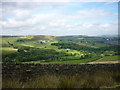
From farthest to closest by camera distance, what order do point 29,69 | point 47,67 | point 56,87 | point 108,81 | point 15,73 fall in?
point 47,67, point 29,69, point 15,73, point 108,81, point 56,87

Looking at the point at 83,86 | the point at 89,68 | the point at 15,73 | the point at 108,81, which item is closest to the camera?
the point at 83,86

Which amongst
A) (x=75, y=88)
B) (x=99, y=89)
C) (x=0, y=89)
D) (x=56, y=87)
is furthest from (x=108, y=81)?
(x=0, y=89)

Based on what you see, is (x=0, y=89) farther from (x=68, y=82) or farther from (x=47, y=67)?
(x=47, y=67)

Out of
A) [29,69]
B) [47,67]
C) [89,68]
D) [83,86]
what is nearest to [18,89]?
[83,86]

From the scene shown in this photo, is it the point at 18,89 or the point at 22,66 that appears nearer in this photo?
the point at 18,89

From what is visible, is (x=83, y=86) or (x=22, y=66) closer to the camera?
(x=83, y=86)

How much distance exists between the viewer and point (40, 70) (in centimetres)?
609

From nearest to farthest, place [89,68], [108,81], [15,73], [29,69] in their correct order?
[108,81] < [15,73] < [29,69] < [89,68]

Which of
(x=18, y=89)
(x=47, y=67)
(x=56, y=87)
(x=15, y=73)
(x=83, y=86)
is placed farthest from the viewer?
(x=47, y=67)

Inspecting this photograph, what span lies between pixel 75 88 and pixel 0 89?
4.95 ft

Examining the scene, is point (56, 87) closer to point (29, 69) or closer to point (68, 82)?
point (68, 82)

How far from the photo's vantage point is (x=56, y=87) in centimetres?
360

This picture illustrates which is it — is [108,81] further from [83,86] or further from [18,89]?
[18,89]

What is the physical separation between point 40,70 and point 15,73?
3.18 feet
